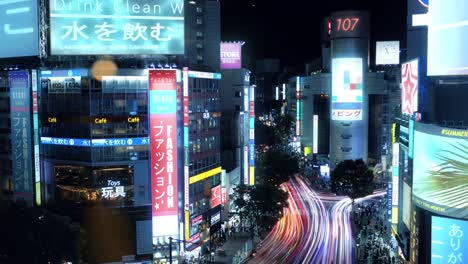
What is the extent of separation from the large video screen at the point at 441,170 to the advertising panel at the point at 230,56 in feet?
115

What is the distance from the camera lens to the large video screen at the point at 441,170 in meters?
21.8

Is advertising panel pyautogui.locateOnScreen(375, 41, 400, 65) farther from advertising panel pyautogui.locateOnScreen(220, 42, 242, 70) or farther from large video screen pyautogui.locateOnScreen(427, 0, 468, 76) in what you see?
large video screen pyautogui.locateOnScreen(427, 0, 468, 76)

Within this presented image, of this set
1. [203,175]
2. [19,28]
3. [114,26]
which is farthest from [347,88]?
[19,28]

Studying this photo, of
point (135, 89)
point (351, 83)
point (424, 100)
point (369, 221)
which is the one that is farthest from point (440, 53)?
point (351, 83)

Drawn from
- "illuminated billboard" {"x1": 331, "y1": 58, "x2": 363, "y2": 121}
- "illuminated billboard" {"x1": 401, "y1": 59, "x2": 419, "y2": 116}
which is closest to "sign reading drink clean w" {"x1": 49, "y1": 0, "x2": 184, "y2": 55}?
"illuminated billboard" {"x1": 401, "y1": 59, "x2": 419, "y2": 116}

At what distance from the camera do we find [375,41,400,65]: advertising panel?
7219 centimetres

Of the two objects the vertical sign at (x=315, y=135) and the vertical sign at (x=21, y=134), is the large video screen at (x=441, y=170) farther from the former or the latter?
the vertical sign at (x=315, y=135)

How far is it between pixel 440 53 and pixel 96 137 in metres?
20.0

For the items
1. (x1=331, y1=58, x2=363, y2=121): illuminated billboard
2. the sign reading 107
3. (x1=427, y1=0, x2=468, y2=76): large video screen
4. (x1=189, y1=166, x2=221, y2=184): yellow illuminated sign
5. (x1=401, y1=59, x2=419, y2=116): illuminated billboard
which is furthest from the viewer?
(x1=331, y1=58, x2=363, y2=121): illuminated billboard

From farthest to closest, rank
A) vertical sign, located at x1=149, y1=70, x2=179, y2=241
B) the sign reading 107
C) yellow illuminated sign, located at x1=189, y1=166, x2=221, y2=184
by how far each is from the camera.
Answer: the sign reading 107
yellow illuminated sign, located at x1=189, y1=166, x2=221, y2=184
vertical sign, located at x1=149, y1=70, x2=179, y2=241

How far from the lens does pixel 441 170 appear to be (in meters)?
22.8

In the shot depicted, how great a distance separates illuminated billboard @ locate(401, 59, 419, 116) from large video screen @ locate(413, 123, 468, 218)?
5.01 m

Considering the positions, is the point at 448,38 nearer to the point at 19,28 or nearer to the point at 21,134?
the point at 21,134

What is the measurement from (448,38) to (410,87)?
5.70 metres
